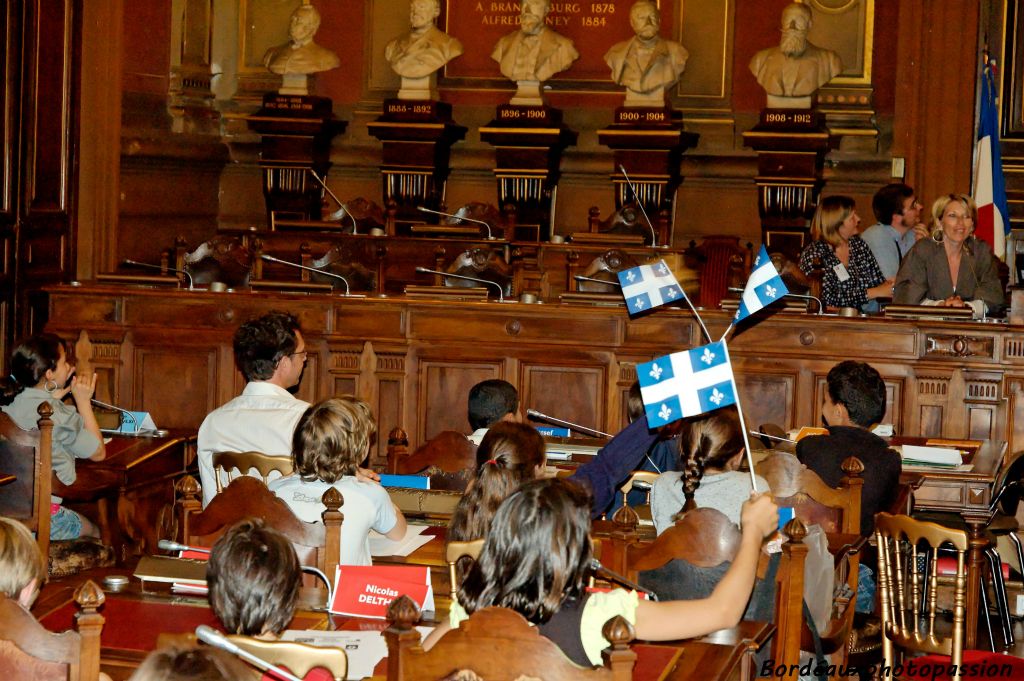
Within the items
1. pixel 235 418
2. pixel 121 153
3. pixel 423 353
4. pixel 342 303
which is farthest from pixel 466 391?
pixel 121 153

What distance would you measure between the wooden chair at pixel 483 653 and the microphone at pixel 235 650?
0.54ft

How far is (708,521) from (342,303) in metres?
4.29

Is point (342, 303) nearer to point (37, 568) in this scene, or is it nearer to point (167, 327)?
point (167, 327)

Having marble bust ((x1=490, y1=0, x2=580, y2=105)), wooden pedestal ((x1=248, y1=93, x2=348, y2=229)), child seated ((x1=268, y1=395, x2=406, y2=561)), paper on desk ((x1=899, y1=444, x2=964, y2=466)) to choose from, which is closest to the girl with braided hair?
child seated ((x1=268, y1=395, x2=406, y2=561))

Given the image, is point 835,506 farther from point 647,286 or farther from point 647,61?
point 647,61

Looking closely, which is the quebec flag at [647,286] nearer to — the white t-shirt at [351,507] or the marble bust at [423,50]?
the white t-shirt at [351,507]

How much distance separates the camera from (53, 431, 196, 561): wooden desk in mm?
4695

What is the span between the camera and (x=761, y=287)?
4.36m

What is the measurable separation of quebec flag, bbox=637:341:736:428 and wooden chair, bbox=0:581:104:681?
1.52 meters

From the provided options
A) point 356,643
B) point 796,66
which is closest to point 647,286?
point 356,643

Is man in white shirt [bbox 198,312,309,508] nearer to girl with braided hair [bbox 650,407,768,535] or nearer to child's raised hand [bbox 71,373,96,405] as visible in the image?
child's raised hand [bbox 71,373,96,405]

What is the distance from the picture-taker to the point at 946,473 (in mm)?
4688

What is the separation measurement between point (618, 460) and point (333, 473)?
840mm

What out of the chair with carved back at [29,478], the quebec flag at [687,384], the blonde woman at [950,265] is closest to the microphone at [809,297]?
the blonde woman at [950,265]
